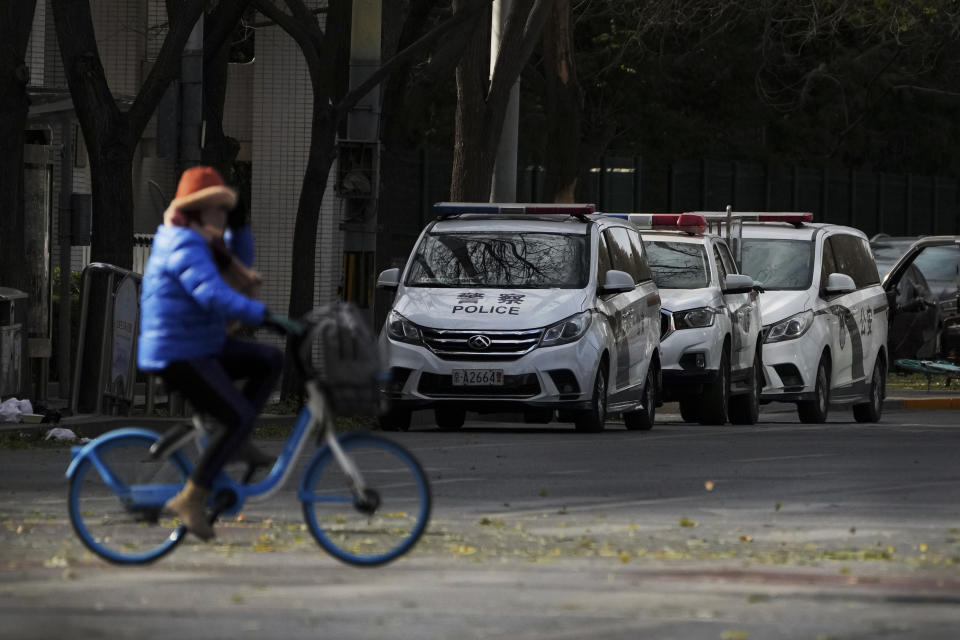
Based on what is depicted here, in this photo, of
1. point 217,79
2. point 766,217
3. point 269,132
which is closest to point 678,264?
point 766,217

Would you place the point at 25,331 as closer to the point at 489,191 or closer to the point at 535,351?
the point at 535,351

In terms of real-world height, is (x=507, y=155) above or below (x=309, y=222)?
above

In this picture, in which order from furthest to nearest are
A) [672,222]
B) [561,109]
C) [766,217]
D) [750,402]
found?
[561,109]
[766,217]
[672,222]
[750,402]

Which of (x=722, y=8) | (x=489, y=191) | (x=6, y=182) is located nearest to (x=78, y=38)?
(x=6, y=182)

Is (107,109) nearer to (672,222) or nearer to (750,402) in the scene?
(672,222)

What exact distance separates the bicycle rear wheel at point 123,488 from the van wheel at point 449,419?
10.2m

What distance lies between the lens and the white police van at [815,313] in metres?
23.5

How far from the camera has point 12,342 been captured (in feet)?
62.5

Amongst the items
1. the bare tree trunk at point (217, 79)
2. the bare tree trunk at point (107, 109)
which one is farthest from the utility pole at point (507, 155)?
the bare tree trunk at point (107, 109)

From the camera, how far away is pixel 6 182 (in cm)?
1997

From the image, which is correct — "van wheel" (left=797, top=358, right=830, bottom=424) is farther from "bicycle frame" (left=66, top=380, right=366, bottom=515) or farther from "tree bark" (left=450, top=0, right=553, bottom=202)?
"bicycle frame" (left=66, top=380, right=366, bottom=515)

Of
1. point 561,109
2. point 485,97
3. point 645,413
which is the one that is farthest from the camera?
point 561,109

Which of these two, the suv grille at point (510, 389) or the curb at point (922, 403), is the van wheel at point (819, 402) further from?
the suv grille at point (510, 389)

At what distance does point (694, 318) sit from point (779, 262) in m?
2.57
